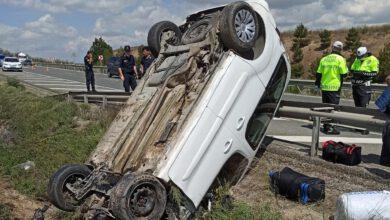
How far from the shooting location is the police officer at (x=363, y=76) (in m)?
9.20

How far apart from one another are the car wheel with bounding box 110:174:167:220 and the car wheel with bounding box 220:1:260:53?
1.75 meters

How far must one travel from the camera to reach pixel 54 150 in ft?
30.3

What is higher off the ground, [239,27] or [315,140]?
[239,27]

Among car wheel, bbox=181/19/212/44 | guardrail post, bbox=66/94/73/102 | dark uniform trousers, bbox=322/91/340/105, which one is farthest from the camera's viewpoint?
guardrail post, bbox=66/94/73/102

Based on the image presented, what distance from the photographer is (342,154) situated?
578cm

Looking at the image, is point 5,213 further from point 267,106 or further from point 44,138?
point 44,138

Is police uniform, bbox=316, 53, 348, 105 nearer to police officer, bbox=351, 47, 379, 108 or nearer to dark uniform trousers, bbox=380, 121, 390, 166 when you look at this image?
police officer, bbox=351, 47, 379, 108

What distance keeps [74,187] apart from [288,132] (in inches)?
211

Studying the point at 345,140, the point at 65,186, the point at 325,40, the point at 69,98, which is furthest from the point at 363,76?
the point at 325,40

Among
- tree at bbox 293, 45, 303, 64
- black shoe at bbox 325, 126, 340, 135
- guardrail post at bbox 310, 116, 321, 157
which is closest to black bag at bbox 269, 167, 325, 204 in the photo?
guardrail post at bbox 310, 116, 321, 157

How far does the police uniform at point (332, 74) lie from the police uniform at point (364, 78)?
702 mm

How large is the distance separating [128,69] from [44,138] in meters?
3.21

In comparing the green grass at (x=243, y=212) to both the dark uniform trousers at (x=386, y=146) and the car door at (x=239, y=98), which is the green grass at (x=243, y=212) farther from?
the dark uniform trousers at (x=386, y=146)

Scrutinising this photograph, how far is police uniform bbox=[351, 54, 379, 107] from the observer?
362 inches
